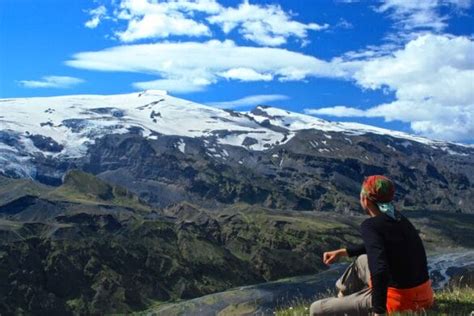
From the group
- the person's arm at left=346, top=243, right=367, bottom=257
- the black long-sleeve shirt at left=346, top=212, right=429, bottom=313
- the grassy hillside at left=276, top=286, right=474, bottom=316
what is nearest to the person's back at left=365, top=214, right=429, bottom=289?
the black long-sleeve shirt at left=346, top=212, right=429, bottom=313

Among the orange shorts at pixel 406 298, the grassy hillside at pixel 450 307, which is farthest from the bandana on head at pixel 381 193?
the grassy hillside at pixel 450 307

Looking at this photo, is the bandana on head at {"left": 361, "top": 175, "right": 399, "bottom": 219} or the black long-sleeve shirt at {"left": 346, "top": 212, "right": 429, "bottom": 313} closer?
the black long-sleeve shirt at {"left": 346, "top": 212, "right": 429, "bottom": 313}

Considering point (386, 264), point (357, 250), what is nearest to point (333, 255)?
point (357, 250)

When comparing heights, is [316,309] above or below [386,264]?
below

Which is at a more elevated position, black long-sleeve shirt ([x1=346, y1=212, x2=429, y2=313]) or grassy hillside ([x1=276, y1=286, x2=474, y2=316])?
black long-sleeve shirt ([x1=346, y1=212, x2=429, y2=313])

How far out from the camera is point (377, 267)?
1030cm

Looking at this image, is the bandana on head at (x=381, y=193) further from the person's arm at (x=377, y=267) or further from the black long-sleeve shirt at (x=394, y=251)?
the person's arm at (x=377, y=267)

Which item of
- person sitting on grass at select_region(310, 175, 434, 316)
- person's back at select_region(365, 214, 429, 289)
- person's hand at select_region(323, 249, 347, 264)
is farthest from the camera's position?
person's hand at select_region(323, 249, 347, 264)

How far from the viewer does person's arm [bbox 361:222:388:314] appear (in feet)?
33.2

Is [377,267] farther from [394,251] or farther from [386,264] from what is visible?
[394,251]

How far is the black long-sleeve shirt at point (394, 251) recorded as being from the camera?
10.5m

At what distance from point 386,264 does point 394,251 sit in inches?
18.3

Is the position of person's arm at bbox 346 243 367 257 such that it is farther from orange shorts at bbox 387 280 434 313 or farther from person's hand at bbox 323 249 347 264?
orange shorts at bbox 387 280 434 313

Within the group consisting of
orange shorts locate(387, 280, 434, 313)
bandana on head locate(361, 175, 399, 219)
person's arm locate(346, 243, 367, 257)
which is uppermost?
bandana on head locate(361, 175, 399, 219)
